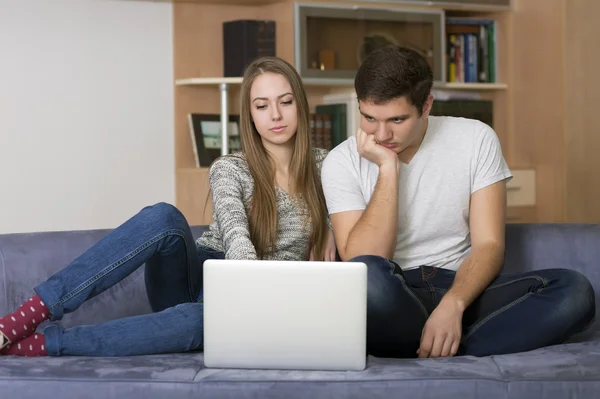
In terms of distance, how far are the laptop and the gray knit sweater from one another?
52 cm

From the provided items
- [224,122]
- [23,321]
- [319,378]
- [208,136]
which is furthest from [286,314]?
[208,136]

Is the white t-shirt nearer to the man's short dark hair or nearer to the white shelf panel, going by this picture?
the man's short dark hair

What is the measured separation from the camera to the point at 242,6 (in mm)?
4008

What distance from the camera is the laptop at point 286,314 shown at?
1.61 m

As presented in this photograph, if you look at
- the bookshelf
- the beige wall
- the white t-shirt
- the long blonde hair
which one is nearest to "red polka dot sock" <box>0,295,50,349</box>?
the long blonde hair

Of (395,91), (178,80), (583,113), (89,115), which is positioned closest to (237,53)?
(178,80)

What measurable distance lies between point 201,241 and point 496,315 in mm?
830

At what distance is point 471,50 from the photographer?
4297 millimetres

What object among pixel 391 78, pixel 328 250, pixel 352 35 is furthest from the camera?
pixel 352 35

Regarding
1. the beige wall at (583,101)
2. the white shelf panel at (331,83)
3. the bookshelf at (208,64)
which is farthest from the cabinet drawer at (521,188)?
the bookshelf at (208,64)

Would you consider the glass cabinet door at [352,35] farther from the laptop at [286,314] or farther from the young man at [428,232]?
the laptop at [286,314]

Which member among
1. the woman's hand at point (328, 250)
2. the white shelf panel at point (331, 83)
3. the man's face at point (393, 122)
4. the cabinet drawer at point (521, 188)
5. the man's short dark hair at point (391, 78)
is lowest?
the woman's hand at point (328, 250)

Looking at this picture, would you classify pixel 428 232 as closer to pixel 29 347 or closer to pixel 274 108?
pixel 274 108

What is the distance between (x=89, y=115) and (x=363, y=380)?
2.44 metres
